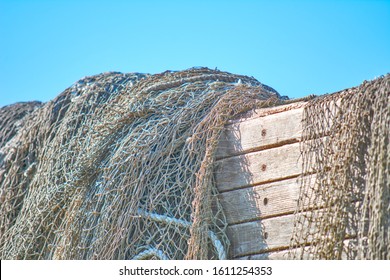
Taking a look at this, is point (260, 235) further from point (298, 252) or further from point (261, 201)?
point (298, 252)

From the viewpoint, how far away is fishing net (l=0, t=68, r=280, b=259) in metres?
4.26

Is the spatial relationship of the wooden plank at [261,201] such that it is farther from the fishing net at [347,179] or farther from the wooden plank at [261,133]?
the wooden plank at [261,133]

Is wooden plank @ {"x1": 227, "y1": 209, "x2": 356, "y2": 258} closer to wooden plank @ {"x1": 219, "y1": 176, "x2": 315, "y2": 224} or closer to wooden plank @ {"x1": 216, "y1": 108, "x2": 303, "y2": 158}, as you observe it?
wooden plank @ {"x1": 219, "y1": 176, "x2": 315, "y2": 224}

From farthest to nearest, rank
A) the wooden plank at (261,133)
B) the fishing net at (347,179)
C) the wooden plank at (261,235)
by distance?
the wooden plank at (261,133) → the wooden plank at (261,235) → the fishing net at (347,179)

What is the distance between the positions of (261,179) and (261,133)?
27cm

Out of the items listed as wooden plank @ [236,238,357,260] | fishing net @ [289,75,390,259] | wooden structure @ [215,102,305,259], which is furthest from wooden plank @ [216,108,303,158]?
wooden plank @ [236,238,357,260]

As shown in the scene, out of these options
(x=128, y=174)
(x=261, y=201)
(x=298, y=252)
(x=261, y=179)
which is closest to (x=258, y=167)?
(x=261, y=179)

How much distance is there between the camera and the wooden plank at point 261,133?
421 centimetres

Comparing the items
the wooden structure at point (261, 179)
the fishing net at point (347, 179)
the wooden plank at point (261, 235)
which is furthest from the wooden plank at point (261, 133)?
the wooden plank at point (261, 235)

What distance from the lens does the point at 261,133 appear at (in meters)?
4.36

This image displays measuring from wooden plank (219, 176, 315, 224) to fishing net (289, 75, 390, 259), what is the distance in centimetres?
11

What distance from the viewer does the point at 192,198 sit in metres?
4.32

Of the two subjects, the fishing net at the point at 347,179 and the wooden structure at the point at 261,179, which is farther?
the wooden structure at the point at 261,179

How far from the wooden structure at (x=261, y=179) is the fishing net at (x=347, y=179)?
131 mm
